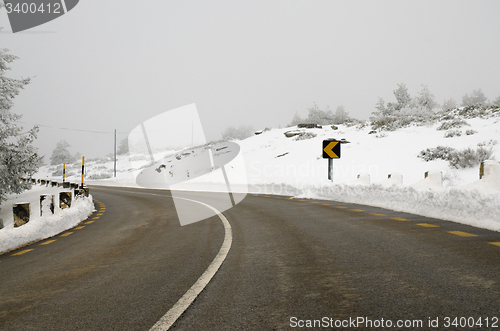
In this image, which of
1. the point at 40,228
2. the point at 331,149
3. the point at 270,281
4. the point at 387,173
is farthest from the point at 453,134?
the point at 40,228

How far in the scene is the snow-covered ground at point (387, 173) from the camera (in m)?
7.58

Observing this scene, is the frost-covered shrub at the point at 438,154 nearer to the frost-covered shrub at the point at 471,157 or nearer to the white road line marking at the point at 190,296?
the frost-covered shrub at the point at 471,157

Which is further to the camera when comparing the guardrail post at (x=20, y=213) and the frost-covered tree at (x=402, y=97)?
the frost-covered tree at (x=402, y=97)

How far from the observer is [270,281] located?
11.7ft

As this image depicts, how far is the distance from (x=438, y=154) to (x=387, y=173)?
151 inches

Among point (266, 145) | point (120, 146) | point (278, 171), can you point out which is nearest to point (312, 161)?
point (278, 171)

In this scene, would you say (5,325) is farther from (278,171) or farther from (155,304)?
(278,171)

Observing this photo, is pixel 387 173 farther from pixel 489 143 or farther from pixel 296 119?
pixel 296 119

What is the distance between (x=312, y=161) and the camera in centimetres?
3347

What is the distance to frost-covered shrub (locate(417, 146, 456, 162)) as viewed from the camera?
2230 centimetres

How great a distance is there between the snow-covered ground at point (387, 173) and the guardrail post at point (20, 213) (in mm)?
9740

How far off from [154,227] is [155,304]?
18.6ft

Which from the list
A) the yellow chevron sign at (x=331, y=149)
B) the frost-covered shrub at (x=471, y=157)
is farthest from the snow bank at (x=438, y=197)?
the frost-covered shrub at (x=471, y=157)

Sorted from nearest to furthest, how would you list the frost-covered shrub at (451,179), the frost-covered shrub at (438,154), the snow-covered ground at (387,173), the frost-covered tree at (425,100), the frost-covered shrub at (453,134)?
the snow-covered ground at (387,173)
the frost-covered shrub at (451,179)
the frost-covered shrub at (438,154)
the frost-covered shrub at (453,134)
the frost-covered tree at (425,100)
